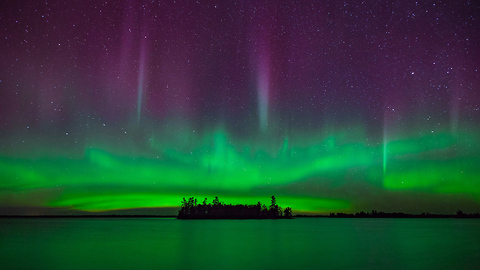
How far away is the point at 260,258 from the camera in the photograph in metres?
35.2

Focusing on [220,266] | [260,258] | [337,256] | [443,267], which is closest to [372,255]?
[337,256]

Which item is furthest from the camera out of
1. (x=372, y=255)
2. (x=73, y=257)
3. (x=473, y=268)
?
(x=372, y=255)

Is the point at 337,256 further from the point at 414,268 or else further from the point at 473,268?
the point at 473,268

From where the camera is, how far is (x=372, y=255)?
123ft

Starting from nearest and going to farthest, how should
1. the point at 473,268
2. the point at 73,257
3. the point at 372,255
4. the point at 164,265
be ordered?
1. the point at 473,268
2. the point at 164,265
3. the point at 73,257
4. the point at 372,255

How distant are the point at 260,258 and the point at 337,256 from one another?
26.3 ft

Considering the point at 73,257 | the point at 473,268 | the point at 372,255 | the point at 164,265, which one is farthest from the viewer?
the point at 372,255

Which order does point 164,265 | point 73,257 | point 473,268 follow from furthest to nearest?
point 73,257 < point 164,265 < point 473,268

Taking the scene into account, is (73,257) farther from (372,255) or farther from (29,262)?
(372,255)

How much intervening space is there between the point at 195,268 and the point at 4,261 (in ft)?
52.7

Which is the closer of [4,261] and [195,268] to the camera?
[195,268]

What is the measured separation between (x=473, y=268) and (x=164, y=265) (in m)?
22.8

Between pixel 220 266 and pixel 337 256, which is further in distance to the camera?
pixel 337 256

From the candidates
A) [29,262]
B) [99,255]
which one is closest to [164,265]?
[99,255]
